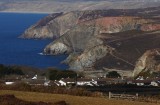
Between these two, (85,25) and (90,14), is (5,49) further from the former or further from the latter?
(90,14)

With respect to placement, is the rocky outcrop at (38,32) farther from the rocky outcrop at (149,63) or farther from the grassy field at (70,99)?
the grassy field at (70,99)

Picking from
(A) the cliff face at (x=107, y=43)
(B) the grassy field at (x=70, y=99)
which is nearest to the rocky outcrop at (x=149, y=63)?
(A) the cliff face at (x=107, y=43)

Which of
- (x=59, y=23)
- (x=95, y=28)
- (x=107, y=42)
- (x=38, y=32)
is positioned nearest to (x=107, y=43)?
(x=107, y=42)

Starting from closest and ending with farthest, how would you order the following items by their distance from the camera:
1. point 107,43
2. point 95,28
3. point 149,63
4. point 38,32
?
point 149,63, point 107,43, point 95,28, point 38,32

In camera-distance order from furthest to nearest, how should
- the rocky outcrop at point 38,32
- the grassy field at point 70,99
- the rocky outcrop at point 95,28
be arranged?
1. the rocky outcrop at point 38,32
2. the rocky outcrop at point 95,28
3. the grassy field at point 70,99

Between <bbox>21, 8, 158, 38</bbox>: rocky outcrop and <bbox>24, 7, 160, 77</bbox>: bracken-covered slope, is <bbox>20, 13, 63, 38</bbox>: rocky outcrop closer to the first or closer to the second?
<bbox>21, 8, 158, 38</bbox>: rocky outcrop

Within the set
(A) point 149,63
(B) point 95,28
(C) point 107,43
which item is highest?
(B) point 95,28

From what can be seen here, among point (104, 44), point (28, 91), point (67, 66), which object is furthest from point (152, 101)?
point (104, 44)

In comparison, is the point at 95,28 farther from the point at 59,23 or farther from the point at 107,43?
the point at 59,23

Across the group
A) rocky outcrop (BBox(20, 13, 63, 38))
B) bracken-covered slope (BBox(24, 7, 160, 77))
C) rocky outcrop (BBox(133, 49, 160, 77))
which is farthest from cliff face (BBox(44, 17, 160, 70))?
rocky outcrop (BBox(20, 13, 63, 38))
